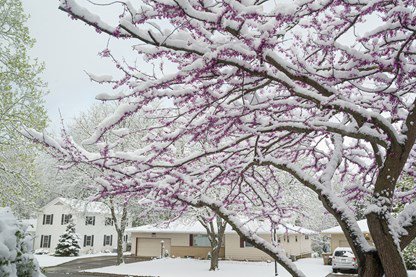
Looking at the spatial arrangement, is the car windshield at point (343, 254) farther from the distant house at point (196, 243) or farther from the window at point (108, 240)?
the window at point (108, 240)

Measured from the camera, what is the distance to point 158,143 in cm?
415

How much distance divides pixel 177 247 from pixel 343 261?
15.4m

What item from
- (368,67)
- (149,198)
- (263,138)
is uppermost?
(368,67)

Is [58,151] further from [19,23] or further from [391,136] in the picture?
[19,23]

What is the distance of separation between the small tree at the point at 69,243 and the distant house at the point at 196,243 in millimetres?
5744

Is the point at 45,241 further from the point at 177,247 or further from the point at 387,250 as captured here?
the point at 387,250

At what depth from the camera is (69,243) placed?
117 feet

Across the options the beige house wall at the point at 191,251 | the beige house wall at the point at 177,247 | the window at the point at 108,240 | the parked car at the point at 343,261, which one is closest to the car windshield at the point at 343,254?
the parked car at the point at 343,261

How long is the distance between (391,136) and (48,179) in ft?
127

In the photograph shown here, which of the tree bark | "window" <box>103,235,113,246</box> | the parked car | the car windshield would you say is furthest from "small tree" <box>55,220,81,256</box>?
the car windshield

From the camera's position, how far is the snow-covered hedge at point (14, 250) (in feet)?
9.89

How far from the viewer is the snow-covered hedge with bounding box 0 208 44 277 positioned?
3014 millimetres

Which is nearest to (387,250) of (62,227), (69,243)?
(69,243)

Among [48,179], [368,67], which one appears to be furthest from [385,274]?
[48,179]
